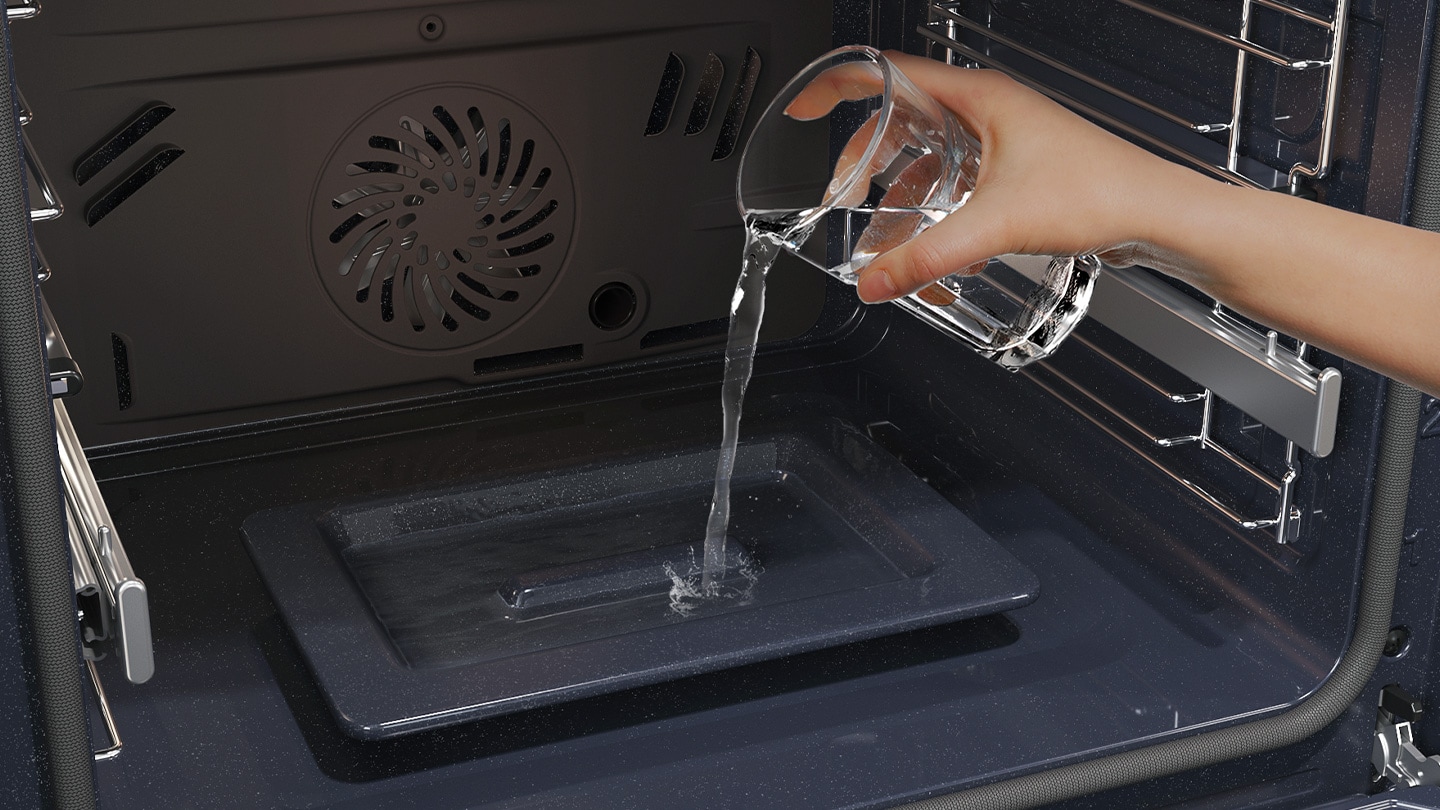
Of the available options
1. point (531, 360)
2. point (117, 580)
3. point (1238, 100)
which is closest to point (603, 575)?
point (531, 360)

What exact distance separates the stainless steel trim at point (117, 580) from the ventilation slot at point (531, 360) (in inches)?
20.0

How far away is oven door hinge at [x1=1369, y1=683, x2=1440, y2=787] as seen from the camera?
0.99 meters

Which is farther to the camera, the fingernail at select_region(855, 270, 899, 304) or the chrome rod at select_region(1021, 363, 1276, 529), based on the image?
the chrome rod at select_region(1021, 363, 1276, 529)

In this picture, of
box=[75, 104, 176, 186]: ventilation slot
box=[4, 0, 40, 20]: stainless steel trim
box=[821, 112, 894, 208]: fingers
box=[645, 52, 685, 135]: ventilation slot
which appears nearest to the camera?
box=[4, 0, 40, 20]: stainless steel trim

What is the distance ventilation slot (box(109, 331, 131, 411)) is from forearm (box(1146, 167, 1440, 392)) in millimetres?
771

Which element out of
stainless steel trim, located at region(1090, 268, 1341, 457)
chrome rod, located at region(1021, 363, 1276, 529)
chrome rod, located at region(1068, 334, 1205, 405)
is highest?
stainless steel trim, located at region(1090, 268, 1341, 457)

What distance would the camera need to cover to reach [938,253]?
0.75 m

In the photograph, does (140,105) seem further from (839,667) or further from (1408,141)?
(1408,141)

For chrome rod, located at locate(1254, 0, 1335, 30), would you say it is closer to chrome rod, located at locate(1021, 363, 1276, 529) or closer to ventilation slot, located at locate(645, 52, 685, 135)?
chrome rod, located at locate(1021, 363, 1276, 529)

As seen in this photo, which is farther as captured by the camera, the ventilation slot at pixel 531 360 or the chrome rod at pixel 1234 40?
the ventilation slot at pixel 531 360

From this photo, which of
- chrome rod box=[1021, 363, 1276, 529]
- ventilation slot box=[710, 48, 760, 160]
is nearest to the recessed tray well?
chrome rod box=[1021, 363, 1276, 529]

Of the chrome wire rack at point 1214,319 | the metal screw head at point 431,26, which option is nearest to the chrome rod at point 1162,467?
the chrome wire rack at point 1214,319

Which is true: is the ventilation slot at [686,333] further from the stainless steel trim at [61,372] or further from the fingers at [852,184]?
the stainless steel trim at [61,372]

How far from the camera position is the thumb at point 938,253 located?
29.6 inches
